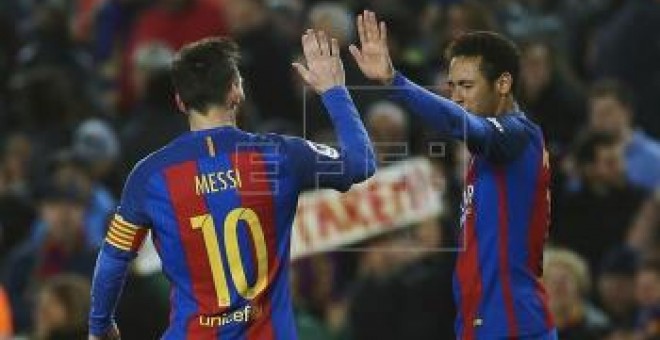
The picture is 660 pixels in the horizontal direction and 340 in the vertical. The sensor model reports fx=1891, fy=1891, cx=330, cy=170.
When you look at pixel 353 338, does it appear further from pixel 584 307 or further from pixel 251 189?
pixel 251 189

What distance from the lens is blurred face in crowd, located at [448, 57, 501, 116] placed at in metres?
7.24

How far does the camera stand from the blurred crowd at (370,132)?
33.9 ft

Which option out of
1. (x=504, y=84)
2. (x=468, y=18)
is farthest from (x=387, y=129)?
(x=504, y=84)

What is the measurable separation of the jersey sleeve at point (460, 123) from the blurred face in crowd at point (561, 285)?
8.47ft

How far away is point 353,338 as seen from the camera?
1055cm

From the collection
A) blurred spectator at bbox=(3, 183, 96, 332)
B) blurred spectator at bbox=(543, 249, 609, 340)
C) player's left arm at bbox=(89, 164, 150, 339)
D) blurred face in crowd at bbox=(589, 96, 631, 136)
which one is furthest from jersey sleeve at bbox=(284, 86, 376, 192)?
blurred face in crowd at bbox=(589, 96, 631, 136)

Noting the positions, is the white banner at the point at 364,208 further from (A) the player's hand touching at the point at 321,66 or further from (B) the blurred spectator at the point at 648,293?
(A) the player's hand touching at the point at 321,66

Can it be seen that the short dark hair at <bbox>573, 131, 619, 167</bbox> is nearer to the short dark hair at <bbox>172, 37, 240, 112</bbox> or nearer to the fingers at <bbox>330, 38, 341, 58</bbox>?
the fingers at <bbox>330, 38, 341, 58</bbox>

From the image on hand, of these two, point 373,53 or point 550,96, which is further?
point 550,96

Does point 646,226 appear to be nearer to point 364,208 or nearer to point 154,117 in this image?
point 364,208

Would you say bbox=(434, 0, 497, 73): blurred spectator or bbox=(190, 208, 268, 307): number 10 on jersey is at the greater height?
bbox=(434, 0, 497, 73): blurred spectator

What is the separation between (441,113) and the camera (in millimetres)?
6824

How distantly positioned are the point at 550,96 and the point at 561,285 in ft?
8.62

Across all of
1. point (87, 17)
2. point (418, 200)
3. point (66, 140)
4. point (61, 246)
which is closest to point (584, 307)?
point (418, 200)
